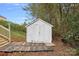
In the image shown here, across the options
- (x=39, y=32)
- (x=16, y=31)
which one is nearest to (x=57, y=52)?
(x=39, y=32)

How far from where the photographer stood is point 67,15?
13.6 ft

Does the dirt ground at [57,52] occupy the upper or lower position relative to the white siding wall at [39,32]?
lower

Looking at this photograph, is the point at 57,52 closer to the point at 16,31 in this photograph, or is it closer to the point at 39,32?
the point at 39,32

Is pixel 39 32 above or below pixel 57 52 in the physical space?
above

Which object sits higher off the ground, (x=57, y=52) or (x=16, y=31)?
(x=16, y=31)

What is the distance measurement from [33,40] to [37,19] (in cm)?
20

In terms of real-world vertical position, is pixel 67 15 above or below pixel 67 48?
above

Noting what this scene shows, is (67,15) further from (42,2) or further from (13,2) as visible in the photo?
(13,2)

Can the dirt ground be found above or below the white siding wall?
below

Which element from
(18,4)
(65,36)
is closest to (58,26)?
(65,36)

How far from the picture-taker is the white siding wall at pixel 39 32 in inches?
162

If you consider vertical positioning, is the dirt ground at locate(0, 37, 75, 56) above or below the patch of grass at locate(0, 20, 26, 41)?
below

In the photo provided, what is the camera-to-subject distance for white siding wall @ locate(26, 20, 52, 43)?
412 cm

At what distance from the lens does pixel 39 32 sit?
413 centimetres
